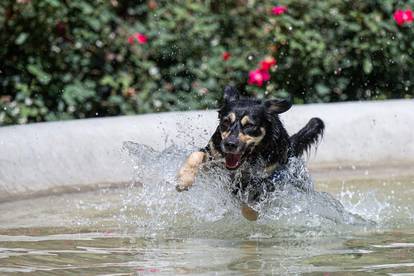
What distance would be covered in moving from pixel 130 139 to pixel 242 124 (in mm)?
1441

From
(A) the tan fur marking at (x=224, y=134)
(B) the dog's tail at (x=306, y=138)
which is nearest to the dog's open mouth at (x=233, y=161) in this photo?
(A) the tan fur marking at (x=224, y=134)

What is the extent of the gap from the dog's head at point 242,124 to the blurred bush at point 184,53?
312 centimetres

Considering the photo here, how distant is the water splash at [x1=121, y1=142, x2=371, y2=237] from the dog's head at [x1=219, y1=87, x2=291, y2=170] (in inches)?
8.4

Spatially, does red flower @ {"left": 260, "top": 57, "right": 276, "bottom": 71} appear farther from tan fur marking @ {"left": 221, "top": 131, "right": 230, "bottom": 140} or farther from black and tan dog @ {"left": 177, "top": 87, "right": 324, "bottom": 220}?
tan fur marking @ {"left": 221, "top": 131, "right": 230, "bottom": 140}

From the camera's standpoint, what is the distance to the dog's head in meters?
5.73

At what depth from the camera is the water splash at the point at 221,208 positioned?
5785 mm

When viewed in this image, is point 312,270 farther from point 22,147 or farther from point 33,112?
point 33,112

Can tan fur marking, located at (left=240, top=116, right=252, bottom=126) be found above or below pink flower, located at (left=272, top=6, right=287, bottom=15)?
above

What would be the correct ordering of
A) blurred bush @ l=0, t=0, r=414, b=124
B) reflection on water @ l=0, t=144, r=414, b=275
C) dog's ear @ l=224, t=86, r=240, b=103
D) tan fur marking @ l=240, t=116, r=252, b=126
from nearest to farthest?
reflection on water @ l=0, t=144, r=414, b=275, tan fur marking @ l=240, t=116, r=252, b=126, dog's ear @ l=224, t=86, r=240, b=103, blurred bush @ l=0, t=0, r=414, b=124

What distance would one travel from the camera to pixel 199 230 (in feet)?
18.7

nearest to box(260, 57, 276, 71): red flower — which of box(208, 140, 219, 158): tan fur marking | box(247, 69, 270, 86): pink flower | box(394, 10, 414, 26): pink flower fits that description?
box(247, 69, 270, 86): pink flower

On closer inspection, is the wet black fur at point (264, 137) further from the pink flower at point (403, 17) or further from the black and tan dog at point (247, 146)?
the pink flower at point (403, 17)

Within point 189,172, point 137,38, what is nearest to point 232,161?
point 189,172

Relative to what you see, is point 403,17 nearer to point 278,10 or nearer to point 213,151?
point 278,10
